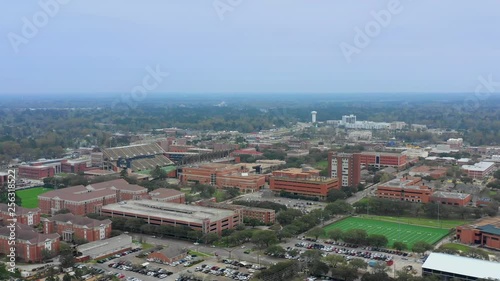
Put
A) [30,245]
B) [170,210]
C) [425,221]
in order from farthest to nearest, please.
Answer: [425,221], [170,210], [30,245]

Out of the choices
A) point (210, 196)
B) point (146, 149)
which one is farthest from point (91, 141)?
point (210, 196)

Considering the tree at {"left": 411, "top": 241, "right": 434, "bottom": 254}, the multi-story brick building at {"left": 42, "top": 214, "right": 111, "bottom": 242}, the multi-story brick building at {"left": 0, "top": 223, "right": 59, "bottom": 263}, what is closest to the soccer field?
the tree at {"left": 411, "top": 241, "right": 434, "bottom": 254}

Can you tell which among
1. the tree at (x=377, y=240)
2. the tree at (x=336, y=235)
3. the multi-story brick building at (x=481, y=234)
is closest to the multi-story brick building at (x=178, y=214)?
the tree at (x=336, y=235)

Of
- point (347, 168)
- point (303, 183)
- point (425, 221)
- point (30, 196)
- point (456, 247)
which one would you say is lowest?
→ point (30, 196)

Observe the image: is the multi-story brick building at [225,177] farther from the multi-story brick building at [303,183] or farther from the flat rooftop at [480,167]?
the flat rooftop at [480,167]

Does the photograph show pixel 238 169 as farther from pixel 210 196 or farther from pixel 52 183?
pixel 52 183

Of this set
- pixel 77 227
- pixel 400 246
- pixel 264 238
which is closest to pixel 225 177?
pixel 77 227

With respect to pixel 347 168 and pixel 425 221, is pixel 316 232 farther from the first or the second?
pixel 347 168
